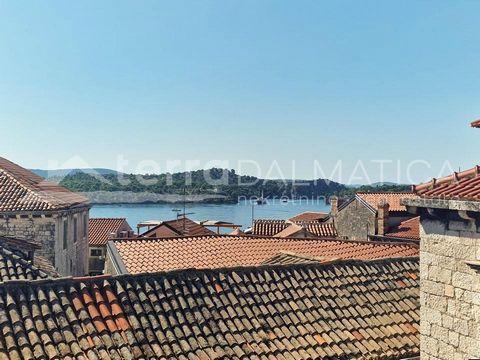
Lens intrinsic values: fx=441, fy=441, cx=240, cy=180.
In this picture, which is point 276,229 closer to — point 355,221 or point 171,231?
point 171,231

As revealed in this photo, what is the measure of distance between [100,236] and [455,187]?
29607 millimetres

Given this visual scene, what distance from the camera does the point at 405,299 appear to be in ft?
26.2

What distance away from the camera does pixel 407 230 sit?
24562mm

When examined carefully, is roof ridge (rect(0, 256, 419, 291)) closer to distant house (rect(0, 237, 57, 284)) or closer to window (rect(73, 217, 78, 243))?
distant house (rect(0, 237, 57, 284))

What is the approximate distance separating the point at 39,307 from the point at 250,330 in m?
2.86

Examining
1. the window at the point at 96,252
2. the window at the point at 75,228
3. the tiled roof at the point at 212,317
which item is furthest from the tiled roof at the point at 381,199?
the tiled roof at the point at 212,317

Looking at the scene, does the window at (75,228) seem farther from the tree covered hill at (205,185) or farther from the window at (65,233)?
the tree covered hill at (205,185)

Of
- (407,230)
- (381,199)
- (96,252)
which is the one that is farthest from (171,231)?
(381,199)

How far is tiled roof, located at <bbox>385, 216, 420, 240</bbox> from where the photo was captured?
76.7ft

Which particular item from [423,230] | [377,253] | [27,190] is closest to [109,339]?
[423,230]

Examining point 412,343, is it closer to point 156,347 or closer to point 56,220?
point 156,347

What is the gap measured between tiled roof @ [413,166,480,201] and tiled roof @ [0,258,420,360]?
93.9 inches

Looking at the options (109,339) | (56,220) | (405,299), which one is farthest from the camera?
(56,220)

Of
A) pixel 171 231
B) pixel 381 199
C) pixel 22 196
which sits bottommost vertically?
pixel 171 231
